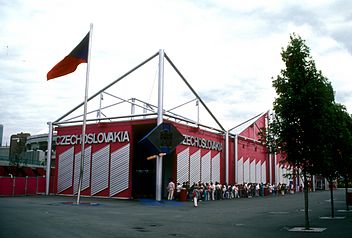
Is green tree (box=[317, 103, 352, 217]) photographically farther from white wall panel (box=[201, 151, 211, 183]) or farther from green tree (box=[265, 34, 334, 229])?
white wall panel (box=[201, 151, 211, 183])

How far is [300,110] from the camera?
1421cm

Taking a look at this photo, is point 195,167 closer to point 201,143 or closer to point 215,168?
point 201,143

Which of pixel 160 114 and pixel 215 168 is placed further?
pixel 215 168

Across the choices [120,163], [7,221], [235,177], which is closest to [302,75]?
[7,221]

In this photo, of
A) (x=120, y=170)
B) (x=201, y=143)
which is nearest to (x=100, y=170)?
(x=120, y=170)

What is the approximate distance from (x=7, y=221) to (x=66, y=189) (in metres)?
23.1

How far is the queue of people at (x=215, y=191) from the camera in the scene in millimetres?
31516

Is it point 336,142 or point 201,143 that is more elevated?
point 201,143

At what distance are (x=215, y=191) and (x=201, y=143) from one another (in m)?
4.66

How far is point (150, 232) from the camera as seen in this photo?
12.5 metres

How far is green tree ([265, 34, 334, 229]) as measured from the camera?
14070 millimetres

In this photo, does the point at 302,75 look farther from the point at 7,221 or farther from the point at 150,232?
the point at 7,221

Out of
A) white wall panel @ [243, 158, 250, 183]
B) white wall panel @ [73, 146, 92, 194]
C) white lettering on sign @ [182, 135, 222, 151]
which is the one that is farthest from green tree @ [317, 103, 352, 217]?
white wall panel @ [243, 158, 250, 183]

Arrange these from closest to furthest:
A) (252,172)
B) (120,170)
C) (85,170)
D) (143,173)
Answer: (120,170) < (85,170) < (143,173) < (252,172)
